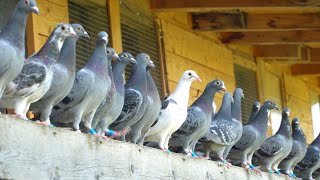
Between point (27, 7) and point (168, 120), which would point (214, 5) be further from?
point (27, 7)

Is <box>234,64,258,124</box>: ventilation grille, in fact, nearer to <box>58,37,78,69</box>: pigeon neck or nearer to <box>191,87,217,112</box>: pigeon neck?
<box>191,87,217,112</box>: pigeon neck

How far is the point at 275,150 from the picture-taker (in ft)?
32.5

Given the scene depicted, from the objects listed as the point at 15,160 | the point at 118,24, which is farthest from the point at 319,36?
the point at 15,160

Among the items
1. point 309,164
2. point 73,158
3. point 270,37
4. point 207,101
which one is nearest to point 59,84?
point 73,158

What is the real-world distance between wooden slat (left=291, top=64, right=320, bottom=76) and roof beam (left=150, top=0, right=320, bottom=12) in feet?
14.2

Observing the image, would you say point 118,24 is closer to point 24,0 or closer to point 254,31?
point 254,31

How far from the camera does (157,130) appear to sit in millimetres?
8234

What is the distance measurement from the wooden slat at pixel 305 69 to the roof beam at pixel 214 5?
4.33 m

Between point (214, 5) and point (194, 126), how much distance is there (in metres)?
2.71

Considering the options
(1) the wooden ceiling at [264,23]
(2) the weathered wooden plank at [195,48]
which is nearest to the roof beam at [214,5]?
(1) the wooden ceiling at [264,23]

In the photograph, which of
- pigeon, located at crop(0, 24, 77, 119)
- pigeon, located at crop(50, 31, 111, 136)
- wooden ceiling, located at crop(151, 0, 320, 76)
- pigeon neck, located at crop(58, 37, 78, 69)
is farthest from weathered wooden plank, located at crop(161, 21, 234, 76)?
pigeon, located at crop(0, 24, 77, 119)

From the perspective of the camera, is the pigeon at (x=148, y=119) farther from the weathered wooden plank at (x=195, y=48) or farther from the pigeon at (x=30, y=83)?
the weathered wooden plank at (x=195, y=48)

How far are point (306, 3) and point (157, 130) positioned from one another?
3186 mm

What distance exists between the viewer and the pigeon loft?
17.6 feet
